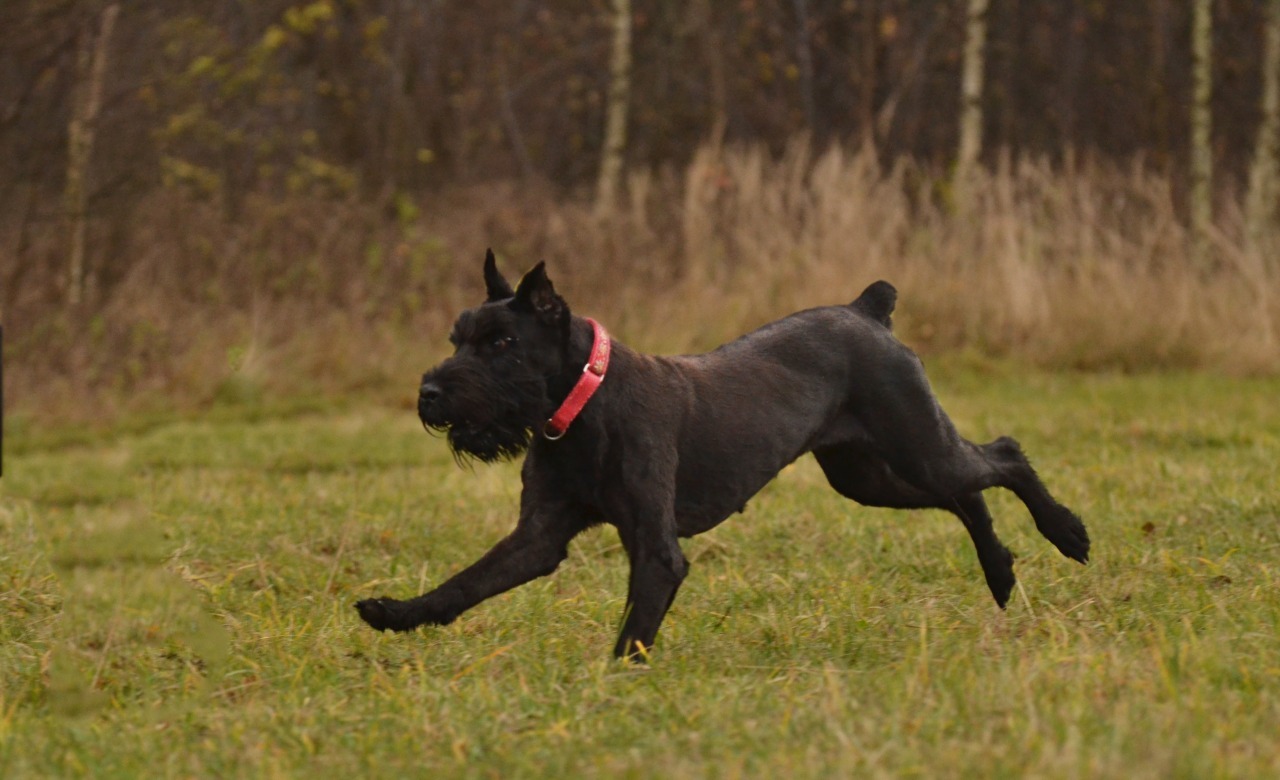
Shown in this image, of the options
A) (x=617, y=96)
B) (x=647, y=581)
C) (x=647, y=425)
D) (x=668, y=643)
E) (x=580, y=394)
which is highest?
(x=617, y=96)

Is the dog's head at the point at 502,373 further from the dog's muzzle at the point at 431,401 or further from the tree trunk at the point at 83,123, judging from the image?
the tree trunk at the point at 83,123

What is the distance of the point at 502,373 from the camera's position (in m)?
4.71

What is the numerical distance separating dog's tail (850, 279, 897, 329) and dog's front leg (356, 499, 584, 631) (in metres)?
1.43

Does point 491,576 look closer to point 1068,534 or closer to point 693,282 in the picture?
point 1068,534

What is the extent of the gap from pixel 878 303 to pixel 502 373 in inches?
63.6

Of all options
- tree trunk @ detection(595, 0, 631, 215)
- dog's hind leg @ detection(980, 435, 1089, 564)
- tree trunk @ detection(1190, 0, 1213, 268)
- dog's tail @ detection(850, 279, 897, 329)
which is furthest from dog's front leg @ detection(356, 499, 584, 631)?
tree trunk @ detection(595, 0, 631, 215)

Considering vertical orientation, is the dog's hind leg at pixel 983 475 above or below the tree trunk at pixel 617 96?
below

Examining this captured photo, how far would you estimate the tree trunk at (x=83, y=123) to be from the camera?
14273 mm

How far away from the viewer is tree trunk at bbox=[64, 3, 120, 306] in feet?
46.8

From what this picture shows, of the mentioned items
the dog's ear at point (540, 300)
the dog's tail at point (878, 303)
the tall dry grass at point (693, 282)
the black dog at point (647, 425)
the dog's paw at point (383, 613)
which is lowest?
the tall dry grass at point (693, 282)

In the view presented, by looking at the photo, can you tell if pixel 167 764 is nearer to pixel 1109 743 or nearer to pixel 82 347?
pixel 1109 743

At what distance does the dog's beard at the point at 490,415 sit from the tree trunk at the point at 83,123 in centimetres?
1039

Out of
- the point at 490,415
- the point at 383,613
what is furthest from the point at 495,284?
the point at 383,613

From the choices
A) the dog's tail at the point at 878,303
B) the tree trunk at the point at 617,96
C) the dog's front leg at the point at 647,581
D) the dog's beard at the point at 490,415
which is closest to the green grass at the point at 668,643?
the dog's front leg at the point at 647,581
